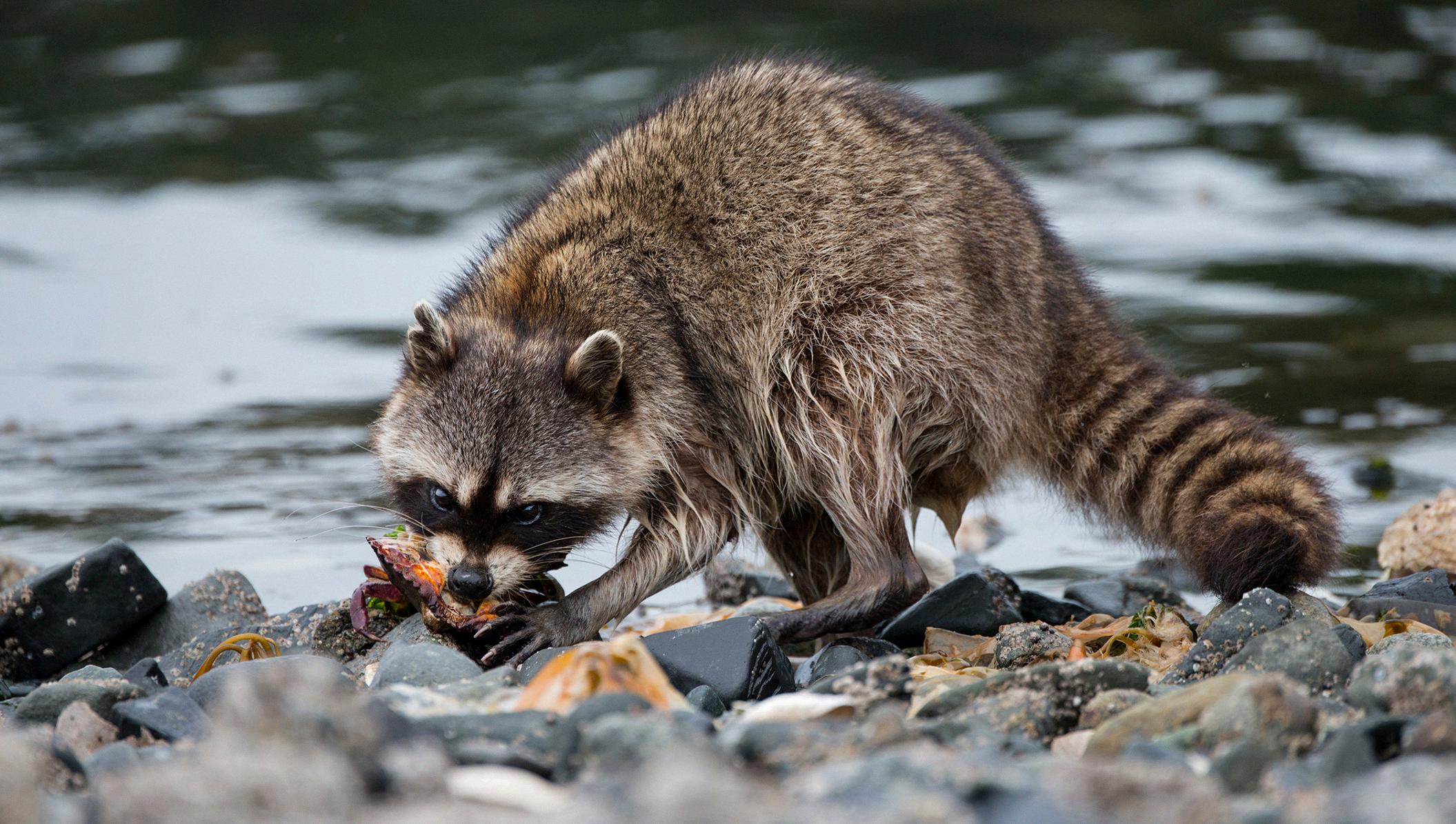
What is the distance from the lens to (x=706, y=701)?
3473 mm

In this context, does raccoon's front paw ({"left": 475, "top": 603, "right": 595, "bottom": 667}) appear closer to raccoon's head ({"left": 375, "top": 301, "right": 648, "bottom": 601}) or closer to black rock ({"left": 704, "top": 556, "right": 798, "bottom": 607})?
raccoon's head ({"left": 375, "top": 301, "right": 648, "bottom": 601})

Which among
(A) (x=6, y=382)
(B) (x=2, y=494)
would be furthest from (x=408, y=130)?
(B) (x=2, y=494)

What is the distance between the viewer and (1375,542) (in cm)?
566

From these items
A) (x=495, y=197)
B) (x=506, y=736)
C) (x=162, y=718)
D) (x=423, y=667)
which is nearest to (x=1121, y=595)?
(x=423, y=667)

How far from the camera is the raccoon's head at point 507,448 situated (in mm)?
4137

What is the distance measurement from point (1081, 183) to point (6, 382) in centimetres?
697

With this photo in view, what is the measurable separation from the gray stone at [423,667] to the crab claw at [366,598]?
0.64 m

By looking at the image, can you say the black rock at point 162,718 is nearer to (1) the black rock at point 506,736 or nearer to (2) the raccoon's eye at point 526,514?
(1) the black rock at point 506,736

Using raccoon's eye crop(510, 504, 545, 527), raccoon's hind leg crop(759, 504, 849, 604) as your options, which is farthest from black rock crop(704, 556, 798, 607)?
raccoon's eye crop(510, 504, 545, 527)

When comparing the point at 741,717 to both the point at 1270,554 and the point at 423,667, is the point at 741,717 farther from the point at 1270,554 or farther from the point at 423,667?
the point at 1270,554

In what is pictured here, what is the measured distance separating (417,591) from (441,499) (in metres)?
0.30

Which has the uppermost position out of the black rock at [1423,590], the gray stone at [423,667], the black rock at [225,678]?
the black rock at [225,678]

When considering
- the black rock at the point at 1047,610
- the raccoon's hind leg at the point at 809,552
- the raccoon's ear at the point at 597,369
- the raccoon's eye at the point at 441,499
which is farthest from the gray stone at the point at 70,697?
the black rock at the point at 1047,610

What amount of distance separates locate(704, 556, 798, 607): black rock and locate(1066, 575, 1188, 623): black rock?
40.8 inches
